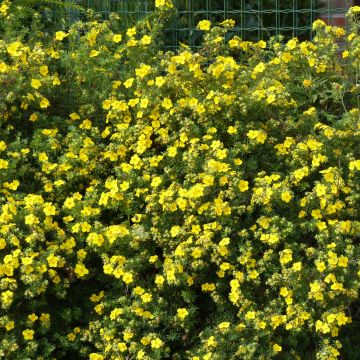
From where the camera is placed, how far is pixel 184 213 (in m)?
3.99

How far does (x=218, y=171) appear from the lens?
13.1ft

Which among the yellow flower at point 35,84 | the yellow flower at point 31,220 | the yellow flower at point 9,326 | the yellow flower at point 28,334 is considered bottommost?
the yellow flower at point 28,334

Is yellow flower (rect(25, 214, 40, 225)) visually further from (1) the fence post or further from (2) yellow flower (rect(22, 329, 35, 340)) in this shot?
(1) the fence post

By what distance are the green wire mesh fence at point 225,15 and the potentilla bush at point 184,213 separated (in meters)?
1.29

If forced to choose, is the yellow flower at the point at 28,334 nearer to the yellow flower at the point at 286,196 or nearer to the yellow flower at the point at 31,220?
the yellow flower at the point at 31,220

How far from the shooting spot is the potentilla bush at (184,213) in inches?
147

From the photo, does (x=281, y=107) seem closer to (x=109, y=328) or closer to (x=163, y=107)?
(x=163, y=107)

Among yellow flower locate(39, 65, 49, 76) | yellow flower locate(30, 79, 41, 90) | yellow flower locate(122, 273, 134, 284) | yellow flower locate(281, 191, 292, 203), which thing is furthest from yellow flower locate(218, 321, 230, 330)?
yellow flower locate(39, 65, 49, 76)

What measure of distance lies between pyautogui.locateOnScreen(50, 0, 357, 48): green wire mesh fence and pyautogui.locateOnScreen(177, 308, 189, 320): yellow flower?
2532mm

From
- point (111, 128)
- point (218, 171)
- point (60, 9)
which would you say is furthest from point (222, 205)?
point (60, 9)

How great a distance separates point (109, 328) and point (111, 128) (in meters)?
1.14

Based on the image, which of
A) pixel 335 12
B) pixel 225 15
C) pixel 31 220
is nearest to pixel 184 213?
pixel 31 220

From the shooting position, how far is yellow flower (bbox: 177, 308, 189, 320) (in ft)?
12.4

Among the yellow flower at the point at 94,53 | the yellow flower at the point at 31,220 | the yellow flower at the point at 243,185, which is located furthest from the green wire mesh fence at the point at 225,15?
the yellow flower at the point at 31,220
